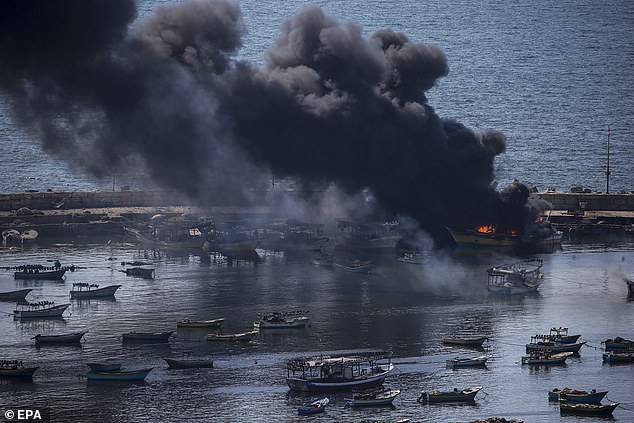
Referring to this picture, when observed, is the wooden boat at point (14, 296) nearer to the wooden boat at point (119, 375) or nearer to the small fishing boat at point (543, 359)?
the wooden boat at point (119, 375)

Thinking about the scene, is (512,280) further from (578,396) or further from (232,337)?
(578,396)

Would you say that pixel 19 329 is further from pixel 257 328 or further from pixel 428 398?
pixel 428 398

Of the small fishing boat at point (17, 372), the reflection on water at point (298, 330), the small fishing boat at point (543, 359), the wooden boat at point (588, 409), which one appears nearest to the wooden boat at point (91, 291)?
the reflection on water at point (298, 330)

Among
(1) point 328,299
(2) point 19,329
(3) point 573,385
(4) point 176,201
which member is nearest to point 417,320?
(1) point 328,299

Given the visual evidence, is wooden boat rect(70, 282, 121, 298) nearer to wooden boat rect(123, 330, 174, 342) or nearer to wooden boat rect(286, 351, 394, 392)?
wooden boat rect(123, 330, 174, 342)

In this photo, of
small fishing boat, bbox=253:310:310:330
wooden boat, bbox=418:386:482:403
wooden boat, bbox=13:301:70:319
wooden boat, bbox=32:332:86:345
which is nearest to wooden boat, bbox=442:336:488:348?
small fishing boat, bbox=253:310:310:330

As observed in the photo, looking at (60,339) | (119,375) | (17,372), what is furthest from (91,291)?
(119,375)

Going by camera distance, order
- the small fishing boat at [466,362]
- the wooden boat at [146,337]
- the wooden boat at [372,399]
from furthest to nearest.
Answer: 1. the wooden boat at [146,337]
2. the small fishing boat at [466,362]
3. the wooden boat at [372,399]
